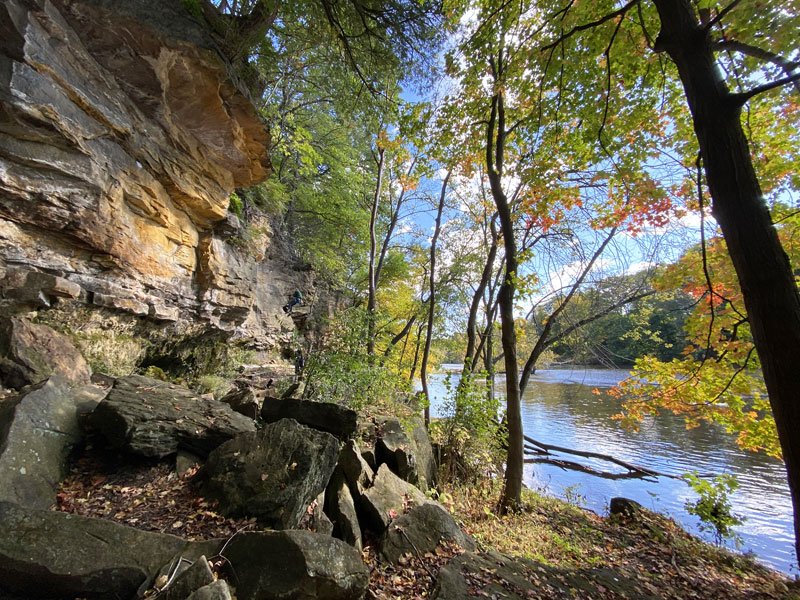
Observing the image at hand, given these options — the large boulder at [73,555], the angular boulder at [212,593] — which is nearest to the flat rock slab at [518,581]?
the angular boulder at [212,593]

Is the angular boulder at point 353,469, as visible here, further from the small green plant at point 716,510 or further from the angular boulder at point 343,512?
the small green plant at point 716,510

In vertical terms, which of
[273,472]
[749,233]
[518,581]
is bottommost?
[518,581]

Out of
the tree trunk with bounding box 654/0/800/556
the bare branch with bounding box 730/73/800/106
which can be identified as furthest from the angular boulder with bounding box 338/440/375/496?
the bare branch with bounding box 730/73/800/106

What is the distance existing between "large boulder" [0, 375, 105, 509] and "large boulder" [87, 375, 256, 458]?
0.25 m

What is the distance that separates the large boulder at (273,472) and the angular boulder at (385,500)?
2.85 ft

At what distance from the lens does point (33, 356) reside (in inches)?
164

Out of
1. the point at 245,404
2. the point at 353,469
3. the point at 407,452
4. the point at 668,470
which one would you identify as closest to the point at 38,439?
the point at 245,404

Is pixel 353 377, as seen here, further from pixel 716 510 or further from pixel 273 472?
pixel 716 510

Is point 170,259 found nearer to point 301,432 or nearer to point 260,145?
point 260,145

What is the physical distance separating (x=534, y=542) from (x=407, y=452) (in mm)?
2417

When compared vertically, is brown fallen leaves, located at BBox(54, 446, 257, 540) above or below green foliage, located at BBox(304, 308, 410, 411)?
below

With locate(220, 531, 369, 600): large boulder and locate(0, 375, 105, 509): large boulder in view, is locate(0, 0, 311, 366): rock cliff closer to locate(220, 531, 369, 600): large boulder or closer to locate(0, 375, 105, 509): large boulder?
locate(0, 375, 105, 509): large boulder

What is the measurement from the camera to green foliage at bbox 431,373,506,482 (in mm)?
7367

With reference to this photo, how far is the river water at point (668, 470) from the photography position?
8023 mm
